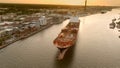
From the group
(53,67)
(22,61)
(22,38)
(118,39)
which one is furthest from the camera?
(118,39)

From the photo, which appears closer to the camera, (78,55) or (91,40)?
(78,55)

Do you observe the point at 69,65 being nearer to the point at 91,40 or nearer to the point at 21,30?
the point at 91,40

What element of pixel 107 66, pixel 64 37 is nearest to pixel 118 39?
pixel 64 37

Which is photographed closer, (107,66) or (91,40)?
(107,66)

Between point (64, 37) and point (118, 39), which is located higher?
point (64, 37)

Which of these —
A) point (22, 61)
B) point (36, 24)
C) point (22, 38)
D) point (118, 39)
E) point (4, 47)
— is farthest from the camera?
point (36, 24)

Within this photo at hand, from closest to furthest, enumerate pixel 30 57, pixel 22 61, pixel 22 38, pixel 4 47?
1. pixel 22 61
2. pixel 30 57
3. pixel 4 47
4. pixel 22 38

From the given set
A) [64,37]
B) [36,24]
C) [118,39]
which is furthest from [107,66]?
[36,24]

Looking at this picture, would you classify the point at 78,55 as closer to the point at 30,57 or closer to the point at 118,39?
the point at 30,57

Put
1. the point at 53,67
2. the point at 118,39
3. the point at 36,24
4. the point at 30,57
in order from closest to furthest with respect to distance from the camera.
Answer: the point at 53,67 → the point at 30,57 → the point at 118,39 → the point at 36,24
